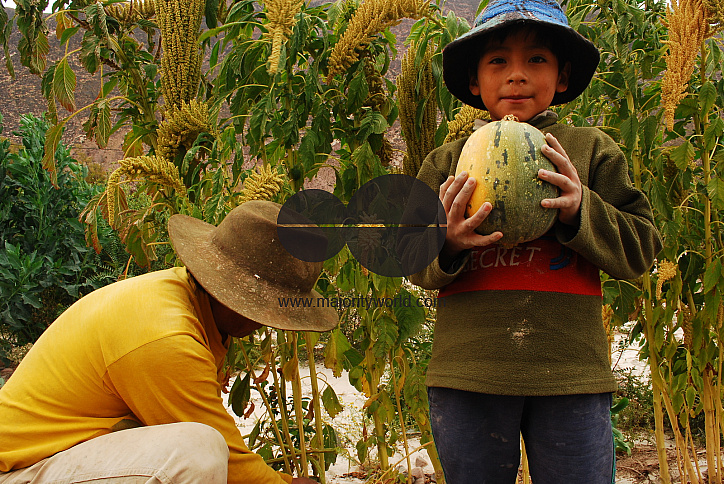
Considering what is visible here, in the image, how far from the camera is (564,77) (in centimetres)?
141

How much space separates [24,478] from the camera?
1.37 m

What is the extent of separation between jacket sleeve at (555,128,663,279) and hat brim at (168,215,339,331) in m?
0.75

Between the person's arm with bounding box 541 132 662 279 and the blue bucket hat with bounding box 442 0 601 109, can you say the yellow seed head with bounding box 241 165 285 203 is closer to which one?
the blue bucket hat with bounding box 442 0 601 109

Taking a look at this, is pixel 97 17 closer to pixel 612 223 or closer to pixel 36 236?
pixel 612 223

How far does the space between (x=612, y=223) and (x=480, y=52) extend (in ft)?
1.76

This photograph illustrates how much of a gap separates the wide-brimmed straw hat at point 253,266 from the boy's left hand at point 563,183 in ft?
2.37

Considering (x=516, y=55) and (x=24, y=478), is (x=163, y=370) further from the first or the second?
(x=516, y=55)

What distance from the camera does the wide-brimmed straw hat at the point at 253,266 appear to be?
4.76ft

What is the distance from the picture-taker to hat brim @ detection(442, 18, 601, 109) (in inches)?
48.5

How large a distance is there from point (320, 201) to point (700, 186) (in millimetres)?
1719

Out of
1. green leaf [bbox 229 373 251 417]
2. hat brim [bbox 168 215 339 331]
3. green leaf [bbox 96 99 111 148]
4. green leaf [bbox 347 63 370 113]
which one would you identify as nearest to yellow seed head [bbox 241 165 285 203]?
hat brim [bbox 168 215 339 331]

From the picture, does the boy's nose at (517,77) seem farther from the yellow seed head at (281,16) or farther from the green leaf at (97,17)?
the green leaf at (97,17)

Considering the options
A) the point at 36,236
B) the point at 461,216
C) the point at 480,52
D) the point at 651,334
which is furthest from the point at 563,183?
the point at 36,236

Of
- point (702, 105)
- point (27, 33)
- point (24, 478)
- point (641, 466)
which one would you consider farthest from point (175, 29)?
point (641, 466)
